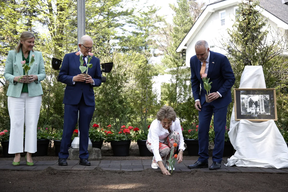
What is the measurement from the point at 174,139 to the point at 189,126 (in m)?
2.33

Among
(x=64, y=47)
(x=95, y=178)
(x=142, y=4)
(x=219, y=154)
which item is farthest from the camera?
(x=142, y=4)

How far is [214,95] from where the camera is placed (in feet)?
14.1

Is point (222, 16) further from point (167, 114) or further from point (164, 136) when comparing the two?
point (167, 114)

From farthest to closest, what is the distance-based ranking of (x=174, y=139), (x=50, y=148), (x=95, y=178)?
(x=50, y=148), (x=174, y=139), (x=95, y=178)

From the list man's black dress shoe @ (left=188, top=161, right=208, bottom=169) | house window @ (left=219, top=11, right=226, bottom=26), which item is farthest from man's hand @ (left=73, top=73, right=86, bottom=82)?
house window @ (left=219, top=11, right=226, bottom=26)

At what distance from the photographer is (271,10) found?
16.2 metres

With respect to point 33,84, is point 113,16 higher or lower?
higher

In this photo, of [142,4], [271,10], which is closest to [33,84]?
[271,10]

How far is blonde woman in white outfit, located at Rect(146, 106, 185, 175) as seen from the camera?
3.82m

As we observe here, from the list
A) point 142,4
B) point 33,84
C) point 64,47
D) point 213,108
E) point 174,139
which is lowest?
point 174,139

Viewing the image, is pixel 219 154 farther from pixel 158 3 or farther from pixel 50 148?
pixel 158 3

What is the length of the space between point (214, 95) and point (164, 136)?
883 mm

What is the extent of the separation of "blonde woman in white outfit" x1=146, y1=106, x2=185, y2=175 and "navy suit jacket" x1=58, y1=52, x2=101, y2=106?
1096mm

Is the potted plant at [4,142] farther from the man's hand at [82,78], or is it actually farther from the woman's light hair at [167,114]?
the woman's light hair at [167,114]
